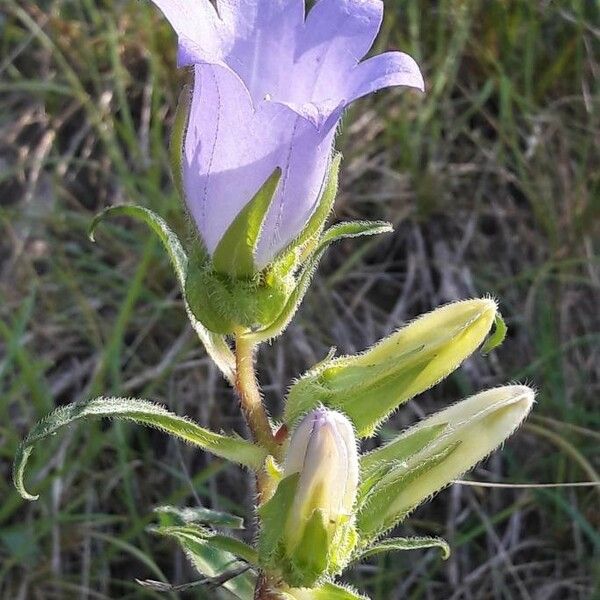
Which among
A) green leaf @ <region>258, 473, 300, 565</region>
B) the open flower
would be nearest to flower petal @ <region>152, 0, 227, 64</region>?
the open flower

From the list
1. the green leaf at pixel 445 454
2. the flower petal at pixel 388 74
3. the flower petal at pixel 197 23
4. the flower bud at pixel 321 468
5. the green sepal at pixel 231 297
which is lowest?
the green leaf at pixel 445 454

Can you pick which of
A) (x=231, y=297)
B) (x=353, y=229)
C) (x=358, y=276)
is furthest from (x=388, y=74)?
(x=358, y=276)

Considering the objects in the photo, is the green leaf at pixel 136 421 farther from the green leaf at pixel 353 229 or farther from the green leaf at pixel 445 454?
the green leaf at pixel 353 229

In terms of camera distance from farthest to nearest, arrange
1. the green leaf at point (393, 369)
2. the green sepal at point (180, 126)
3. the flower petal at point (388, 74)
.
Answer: the green leaf at point (393, 369) → the green sepal at point (180, 126) → the flower petal at point (388, 74)

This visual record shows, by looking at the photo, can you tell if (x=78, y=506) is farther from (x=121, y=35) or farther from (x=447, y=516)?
(x=121, y=35)

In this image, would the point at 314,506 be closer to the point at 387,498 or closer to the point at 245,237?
A: the point at 387,498

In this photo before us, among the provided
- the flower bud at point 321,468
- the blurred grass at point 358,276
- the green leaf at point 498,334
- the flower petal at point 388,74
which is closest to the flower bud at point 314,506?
the flower bud at point 321,468
